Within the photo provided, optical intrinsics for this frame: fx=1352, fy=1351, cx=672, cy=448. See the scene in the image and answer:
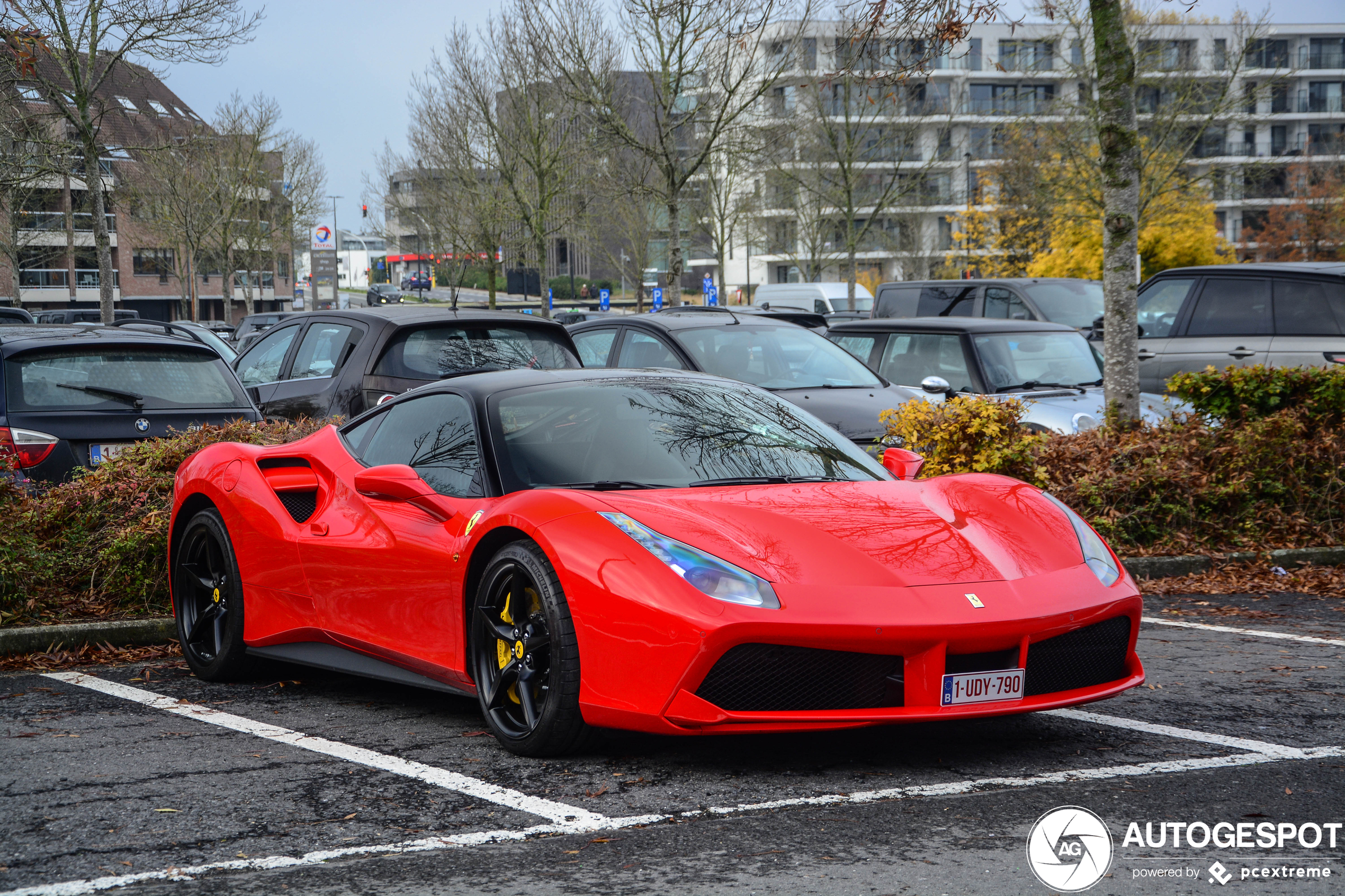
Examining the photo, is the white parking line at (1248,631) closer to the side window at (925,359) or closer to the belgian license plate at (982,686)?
the belgian license plate at (982,686)

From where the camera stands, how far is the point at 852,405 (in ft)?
35.3

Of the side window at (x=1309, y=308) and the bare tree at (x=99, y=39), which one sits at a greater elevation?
the bare tree at (x=99, y=39)

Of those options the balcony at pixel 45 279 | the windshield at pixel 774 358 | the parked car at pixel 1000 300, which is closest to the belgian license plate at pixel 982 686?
the windshield at pixel 774 358

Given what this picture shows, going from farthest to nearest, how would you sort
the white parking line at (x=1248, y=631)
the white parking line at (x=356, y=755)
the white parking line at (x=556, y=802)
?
the white parking line at (x=1248, y=631) < the white parking line at (x=356, y=755) < the white parking line at (x=556, y=802)

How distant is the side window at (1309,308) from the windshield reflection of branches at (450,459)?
9523 millimetres

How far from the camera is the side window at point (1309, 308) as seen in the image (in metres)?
12.0

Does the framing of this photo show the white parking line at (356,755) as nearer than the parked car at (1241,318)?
Yes

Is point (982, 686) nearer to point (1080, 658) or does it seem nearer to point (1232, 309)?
point (1080, 658)

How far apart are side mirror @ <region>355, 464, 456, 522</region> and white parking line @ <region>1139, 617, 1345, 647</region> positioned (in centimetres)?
334

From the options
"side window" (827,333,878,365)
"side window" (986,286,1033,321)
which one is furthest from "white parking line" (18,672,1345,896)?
"side window" (986,286,1033,321)

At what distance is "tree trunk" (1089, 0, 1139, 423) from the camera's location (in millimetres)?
9984

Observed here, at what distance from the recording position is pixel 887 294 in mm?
18234

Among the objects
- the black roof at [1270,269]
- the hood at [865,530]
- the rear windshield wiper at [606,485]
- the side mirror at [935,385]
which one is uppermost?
the black roof at [1270,269]

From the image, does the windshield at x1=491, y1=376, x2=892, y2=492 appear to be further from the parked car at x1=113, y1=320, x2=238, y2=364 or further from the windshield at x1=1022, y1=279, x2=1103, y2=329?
the windshield at x1=1022, y1=279, x2=1103, y2=329
